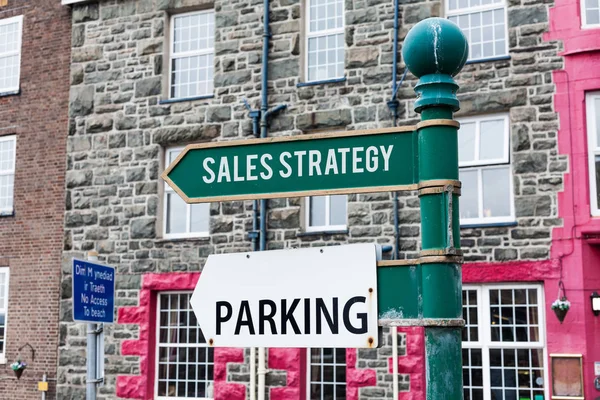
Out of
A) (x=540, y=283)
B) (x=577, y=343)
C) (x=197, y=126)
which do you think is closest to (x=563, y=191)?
(x=540, y=283)

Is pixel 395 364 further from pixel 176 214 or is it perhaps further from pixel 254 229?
pixel 176 214

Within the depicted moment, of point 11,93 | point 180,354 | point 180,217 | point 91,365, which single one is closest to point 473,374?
point 180,354

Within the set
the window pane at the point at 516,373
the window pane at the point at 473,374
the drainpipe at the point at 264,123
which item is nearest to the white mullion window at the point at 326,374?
the drainpipe at the point at 264,123

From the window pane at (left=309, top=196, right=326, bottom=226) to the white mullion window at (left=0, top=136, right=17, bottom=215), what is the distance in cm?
655

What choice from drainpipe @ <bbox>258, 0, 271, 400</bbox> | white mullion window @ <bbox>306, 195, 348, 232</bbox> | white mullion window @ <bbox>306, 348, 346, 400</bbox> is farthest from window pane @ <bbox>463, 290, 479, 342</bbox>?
drainpipe @ <bbox>258, 0, 271, 400</bbox>

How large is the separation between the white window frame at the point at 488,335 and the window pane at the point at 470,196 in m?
1.16

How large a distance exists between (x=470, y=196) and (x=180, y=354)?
5.94 meters

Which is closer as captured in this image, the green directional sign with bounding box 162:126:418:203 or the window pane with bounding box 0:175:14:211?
the green directional sign with bounding box 162:126:418:203

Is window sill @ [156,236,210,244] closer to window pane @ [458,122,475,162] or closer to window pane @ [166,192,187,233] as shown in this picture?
window pane @ [166,192,187,233]

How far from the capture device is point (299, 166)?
12.2 feet

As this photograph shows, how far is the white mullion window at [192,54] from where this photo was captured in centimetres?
1555

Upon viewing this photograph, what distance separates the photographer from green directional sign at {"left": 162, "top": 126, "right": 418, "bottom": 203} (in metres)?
3.50

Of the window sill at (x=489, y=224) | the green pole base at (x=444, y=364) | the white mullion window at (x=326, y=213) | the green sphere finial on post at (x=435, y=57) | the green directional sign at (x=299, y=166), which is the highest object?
the white mullion window at (x=326, y=213)

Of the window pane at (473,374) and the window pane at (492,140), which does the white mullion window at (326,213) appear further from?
the window pane at (473,374)
